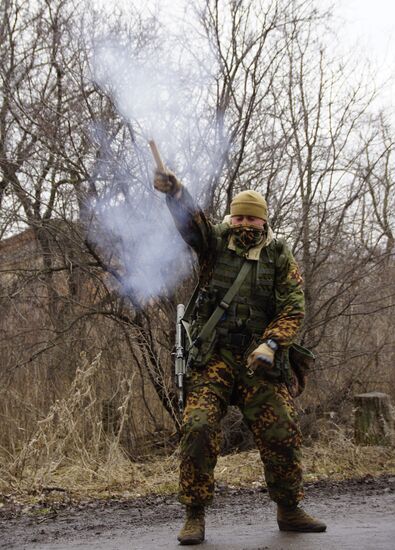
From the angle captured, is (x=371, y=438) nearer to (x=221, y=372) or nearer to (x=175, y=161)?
(x=175, y=161)

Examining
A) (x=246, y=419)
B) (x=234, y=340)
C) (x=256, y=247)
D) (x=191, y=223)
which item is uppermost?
(x=191, y=223)

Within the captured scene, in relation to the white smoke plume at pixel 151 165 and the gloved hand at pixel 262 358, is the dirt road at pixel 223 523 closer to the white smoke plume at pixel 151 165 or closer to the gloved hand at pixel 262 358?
the gloved hand at pixel 262 358

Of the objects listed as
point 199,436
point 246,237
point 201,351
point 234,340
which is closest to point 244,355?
point 234,340

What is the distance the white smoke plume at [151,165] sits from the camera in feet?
29.1

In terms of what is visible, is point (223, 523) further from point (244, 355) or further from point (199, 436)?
point (244, 355)

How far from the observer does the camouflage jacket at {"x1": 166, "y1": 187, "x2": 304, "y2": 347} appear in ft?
14.7

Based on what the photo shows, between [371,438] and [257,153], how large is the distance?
355cm

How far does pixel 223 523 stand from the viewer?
5141 mm

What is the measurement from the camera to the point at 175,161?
920 cm

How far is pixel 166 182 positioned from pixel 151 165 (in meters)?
4.77

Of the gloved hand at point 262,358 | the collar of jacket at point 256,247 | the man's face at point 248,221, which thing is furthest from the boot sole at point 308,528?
the man's face at point 248,221

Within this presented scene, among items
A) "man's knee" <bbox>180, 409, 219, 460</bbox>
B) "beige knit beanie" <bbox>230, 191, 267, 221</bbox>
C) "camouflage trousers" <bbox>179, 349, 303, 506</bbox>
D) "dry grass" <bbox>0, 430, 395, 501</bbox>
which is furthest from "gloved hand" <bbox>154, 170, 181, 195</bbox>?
"dry grass" <bbox>0, 430, 395, 501</bbox>

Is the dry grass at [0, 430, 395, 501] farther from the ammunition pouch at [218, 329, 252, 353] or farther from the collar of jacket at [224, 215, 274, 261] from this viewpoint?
the collar of jacket at [224, 215, 274, 261]

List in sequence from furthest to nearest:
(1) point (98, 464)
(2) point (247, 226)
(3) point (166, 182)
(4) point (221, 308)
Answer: (1) point (98, 464)
(2) point (247, 226)
(4) point (221, 308)
(3) point (166, 182)
